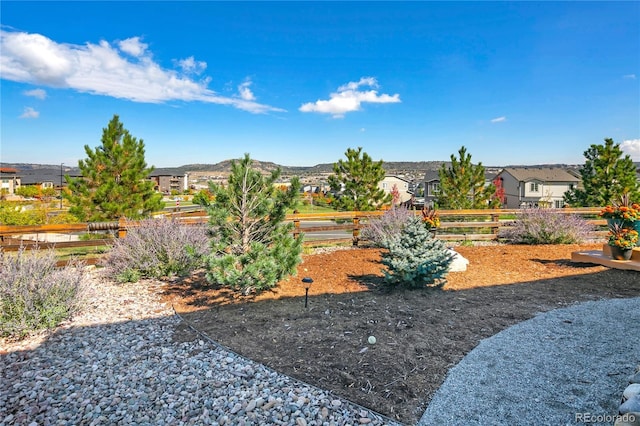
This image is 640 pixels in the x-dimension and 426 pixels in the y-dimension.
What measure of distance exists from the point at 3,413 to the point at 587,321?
5714 millimetres

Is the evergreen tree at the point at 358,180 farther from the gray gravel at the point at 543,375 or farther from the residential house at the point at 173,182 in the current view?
the residential house at the point at 173,182

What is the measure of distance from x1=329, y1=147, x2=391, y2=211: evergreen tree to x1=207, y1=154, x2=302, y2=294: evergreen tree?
36.1ft

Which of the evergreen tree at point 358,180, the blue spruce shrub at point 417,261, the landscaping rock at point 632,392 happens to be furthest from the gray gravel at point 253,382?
the evergreen tree at point 358,180

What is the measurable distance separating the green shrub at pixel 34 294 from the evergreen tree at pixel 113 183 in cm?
545

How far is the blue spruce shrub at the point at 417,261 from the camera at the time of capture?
16.4ft

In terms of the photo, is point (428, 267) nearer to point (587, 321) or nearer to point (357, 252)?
point (587, 321)

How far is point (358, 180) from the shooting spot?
53.1 feet

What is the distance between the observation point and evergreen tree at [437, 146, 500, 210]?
14047 mm

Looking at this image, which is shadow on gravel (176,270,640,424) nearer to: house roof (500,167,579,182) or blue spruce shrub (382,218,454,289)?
blue spruce shrub (382,218,454,289)

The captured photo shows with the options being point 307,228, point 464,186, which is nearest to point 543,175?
point 464,186

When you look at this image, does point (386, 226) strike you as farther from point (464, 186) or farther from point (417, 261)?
point (464, 186)

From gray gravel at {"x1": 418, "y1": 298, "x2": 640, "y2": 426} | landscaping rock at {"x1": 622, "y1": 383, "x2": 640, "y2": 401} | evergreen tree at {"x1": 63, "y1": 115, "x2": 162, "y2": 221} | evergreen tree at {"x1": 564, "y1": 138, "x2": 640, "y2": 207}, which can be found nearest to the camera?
landscaping rock at {"x1": 622, "y1": 383, "x2": 640, "y2": 401}

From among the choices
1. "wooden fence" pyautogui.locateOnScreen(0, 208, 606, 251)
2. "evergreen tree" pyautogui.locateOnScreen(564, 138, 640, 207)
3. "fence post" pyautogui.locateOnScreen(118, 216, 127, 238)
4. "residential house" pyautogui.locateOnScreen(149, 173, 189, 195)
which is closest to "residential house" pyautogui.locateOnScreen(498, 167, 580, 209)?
"evergreen tree" pyautogui.locateOnScreen(564, 138, 640, 207)

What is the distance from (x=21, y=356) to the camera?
343cm
